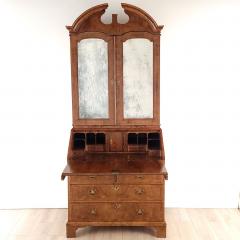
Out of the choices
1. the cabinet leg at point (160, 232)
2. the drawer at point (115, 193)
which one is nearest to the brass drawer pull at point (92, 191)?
the drawer at point (115, 193)

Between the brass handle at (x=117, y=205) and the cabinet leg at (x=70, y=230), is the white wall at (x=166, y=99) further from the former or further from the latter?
the brass handle at (x=117, y=205)

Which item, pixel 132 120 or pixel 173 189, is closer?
pixel 132 120

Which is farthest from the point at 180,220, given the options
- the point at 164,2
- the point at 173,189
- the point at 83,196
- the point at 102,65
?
the point at 164,2

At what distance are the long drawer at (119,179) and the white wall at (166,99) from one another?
0.71 m

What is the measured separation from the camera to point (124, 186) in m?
3.13

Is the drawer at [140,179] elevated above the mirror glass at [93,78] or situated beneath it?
situated beneath

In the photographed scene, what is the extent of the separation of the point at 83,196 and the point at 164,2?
6.04 feet

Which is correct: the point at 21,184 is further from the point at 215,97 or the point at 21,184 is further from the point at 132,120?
the point at 215,97

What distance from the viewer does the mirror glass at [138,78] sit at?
3.35m

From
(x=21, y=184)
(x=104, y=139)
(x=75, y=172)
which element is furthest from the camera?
(x=21, y=184)

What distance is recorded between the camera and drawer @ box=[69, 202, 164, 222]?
3.16 meters

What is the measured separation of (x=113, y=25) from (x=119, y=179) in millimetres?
1272

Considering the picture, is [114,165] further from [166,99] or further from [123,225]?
[166,99]

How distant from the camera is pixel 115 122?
342 cm
